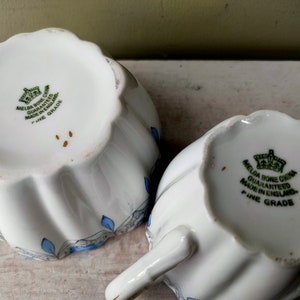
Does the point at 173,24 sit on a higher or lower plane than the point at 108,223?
higher

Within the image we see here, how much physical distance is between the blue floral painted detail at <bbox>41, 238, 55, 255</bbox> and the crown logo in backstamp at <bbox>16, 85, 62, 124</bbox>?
103 mm

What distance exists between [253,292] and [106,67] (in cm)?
22

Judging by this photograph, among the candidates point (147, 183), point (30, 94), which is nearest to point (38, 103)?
point (30, 94)

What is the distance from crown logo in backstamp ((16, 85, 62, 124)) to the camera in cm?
43

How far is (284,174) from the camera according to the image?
37 cm

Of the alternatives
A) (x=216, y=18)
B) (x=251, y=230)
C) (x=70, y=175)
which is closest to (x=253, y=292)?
(x=251, y=230)

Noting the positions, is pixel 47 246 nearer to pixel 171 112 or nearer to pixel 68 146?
pixel 68 146

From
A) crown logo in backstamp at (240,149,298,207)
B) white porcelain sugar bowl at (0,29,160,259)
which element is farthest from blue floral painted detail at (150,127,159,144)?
crown logo in backstamp at (240,149,298,207)

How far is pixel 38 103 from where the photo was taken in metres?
0.43

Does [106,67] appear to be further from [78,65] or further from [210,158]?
[210,158]

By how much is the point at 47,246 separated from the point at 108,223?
6 centimetres

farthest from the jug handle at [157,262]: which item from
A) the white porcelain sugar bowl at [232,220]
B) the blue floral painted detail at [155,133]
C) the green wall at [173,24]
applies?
the green wall at [173,24]

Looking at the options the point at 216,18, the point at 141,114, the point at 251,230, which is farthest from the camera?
the point at 216,18

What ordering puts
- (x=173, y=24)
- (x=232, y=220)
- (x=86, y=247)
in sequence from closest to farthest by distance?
1. (x=232, y=220)
2. (x=86, y=247)
3. (x=173, y=24)
